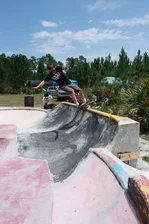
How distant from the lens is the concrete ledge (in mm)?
1927

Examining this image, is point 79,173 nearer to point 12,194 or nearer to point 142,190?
point 12,194

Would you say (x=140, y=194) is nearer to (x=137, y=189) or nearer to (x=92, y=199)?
(x=137, y=189)

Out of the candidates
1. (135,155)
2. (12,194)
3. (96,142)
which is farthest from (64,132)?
(12,194)

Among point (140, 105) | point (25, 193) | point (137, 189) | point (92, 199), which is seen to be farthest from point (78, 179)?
point (140, 105)

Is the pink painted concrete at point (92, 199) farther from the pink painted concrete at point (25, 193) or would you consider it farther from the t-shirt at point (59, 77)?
the t-shirt at point (59, 77)

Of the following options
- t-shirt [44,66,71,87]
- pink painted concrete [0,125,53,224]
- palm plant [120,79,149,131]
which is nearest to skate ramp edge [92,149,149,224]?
pink painted concrete [0,125,53,224]

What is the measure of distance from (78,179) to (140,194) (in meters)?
1.65

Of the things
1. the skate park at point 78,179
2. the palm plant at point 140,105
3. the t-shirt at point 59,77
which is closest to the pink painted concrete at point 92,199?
the skate park at point 78,179

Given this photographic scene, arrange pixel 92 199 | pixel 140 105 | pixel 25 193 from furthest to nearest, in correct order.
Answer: pixel 140 105 < pixel 25 193 < pixel 92 199

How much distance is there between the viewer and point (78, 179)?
139 inches

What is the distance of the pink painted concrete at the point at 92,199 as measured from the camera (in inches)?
87.5

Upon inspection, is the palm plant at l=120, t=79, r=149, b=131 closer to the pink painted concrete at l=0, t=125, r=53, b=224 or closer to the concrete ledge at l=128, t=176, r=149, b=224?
the pink painted concrete at l=0, t=125, r=53, b=224

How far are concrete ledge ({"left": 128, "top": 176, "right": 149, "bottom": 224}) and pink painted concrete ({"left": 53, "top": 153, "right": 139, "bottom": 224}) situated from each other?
0.09 m

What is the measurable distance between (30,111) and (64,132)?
5155mm
